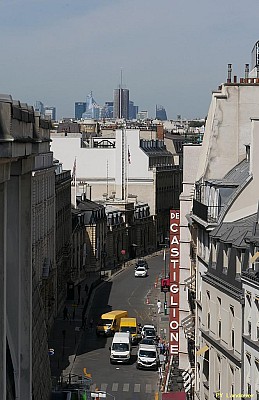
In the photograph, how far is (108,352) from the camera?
76.5 meters

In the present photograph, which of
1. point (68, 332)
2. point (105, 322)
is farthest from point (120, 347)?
point (68, 332)

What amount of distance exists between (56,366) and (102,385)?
562cm

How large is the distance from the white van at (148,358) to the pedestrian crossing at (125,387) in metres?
4.73

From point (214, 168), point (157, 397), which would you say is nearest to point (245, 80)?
point (214, 168)

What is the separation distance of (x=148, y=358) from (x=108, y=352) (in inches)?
277

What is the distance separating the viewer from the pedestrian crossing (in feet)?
206

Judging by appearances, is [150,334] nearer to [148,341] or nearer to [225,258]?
[148,341]

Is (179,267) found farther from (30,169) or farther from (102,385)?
(30,169)

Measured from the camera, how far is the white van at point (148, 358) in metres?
69.8

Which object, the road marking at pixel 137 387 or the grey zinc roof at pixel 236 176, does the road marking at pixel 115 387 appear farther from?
the grey zinc roof at pixel 236 176

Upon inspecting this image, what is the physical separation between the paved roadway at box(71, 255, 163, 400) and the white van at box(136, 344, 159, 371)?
0.41m

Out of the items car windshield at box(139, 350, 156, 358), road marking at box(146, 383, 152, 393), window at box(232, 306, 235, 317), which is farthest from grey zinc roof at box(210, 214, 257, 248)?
car windshield at box(139, 350, 156, 358)

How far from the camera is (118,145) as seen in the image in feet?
513

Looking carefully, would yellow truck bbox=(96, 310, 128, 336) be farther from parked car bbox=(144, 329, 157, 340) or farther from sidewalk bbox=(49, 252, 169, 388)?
parked car bbox=(144, 329, 157, 340)
